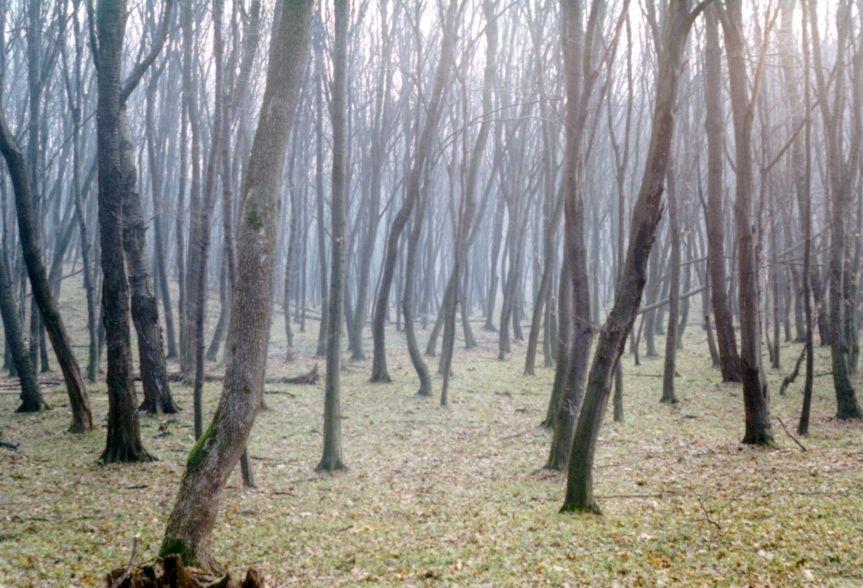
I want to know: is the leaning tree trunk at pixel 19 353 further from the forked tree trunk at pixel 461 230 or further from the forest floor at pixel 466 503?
the forked tree trunk at pixel 461 230

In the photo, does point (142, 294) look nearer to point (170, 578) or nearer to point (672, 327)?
point (170, 578)

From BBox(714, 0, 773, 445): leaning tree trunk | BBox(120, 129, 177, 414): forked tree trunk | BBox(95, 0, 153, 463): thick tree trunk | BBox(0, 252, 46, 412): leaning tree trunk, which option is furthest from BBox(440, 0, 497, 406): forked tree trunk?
BBox(0, 252, 46, 412): leaning tree trunk

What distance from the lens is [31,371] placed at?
11000 millimetres

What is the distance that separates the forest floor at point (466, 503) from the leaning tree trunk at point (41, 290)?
20.7 inches

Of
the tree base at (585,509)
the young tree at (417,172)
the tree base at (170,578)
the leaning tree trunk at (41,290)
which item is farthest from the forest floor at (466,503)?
the young tree at (417,172)

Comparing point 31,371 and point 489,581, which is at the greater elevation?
point 31,371

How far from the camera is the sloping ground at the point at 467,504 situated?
4895 mm

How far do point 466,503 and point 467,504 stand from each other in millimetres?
48

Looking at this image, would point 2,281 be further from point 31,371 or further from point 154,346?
point 154,346

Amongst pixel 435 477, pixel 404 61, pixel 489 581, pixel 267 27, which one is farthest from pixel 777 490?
pixel 404 61

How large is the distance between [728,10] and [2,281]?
11.2 meters

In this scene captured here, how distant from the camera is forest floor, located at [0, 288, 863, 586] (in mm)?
→ 4895

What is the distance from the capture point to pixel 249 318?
190 inches

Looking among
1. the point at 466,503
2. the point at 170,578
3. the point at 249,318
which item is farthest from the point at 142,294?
the point at 170,578
